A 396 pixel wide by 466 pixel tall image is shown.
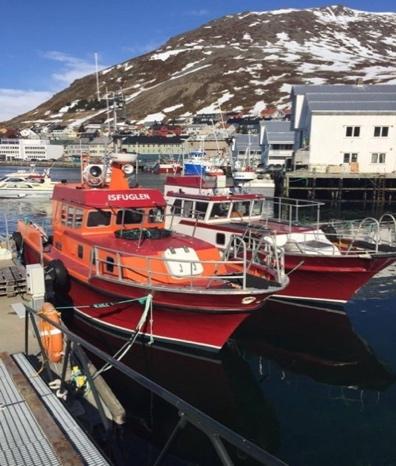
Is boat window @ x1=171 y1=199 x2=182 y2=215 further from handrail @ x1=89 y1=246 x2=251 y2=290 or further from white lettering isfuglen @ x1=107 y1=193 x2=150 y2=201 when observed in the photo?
handrail @ x1=89 y1=246 x2=251 y2=290

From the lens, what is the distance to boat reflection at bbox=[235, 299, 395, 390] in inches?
477

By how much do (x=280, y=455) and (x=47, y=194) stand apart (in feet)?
170

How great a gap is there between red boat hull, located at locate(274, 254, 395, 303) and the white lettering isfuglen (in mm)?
5330

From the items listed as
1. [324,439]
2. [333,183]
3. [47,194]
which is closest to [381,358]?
[324,439]

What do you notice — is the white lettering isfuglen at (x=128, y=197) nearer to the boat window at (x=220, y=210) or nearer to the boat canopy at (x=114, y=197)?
the boat canopy at (x=114, y=197)

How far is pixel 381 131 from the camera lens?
165 feet

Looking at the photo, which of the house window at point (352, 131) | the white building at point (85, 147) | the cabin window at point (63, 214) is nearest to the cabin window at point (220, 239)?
the cabin window at point (63, 214)

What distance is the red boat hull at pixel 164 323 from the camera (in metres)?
11.5

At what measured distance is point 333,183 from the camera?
5169cm

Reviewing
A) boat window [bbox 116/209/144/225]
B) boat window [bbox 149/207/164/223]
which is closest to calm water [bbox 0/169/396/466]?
boat window [bbox 116/209/144/225]

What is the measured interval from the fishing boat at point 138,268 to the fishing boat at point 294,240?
1.69 metres

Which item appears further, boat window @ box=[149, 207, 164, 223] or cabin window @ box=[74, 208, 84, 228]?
boat window @ box=[149, 207, 164, 223]

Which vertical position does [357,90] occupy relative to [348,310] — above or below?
above

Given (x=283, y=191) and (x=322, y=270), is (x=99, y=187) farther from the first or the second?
(x=283, y=191)
